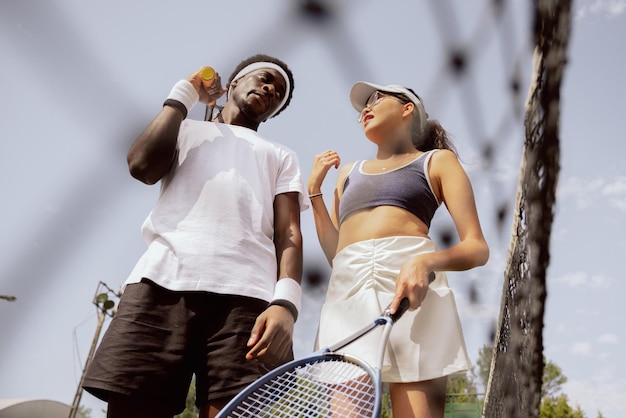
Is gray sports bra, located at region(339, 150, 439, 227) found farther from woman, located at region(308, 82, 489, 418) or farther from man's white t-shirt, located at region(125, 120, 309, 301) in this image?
man's white t-shirt, located at region(125, 120, 309, 301)

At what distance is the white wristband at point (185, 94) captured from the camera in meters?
1.50

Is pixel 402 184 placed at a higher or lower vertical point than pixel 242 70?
lower

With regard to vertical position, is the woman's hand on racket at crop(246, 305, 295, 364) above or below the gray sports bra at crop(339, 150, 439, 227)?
below

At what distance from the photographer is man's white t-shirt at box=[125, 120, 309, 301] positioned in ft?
4.52

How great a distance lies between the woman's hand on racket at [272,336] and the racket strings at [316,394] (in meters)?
0.06

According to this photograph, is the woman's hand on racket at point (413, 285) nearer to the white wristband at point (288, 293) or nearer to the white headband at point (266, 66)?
the white wristband at point (288, 293)

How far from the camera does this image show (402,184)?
64.1 inches

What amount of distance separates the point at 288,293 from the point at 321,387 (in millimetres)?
246

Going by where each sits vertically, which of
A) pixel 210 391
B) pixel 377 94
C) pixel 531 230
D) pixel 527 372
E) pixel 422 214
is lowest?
pixel 210 391

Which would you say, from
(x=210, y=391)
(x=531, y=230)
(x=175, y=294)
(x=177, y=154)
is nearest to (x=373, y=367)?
(x=210, y=391)

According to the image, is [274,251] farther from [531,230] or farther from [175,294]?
[531,230]

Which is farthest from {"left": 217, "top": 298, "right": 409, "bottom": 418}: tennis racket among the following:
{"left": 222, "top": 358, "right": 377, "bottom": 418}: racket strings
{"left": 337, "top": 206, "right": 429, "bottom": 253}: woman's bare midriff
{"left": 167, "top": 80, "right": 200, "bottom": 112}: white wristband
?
{"left": 167, "top": 80, "right": 200, "bottom": 112}: white wristband

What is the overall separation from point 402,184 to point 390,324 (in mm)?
502

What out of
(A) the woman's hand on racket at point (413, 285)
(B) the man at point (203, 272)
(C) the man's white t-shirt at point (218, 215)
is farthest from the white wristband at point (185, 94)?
(A) the woman's hand on racket at point (413, 285)
